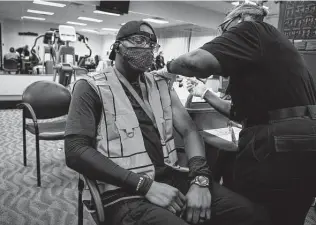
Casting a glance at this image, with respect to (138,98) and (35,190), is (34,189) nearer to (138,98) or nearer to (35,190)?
(35,190)

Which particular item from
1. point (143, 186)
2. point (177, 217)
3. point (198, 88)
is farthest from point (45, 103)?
point (177, 217)

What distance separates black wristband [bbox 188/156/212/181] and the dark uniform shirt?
1.17 ft

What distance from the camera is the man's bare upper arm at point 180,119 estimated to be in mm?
A: 1416

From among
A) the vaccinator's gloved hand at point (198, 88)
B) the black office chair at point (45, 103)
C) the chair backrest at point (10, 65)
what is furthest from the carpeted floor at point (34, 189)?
the chair backrest at point (10, 65)

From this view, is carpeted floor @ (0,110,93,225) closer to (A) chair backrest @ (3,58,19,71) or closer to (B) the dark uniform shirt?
(B) the dark uniform shirt

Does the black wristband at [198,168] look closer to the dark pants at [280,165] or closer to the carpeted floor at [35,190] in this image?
the dark pants at [280,165]

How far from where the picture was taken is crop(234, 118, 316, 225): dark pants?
1.05m

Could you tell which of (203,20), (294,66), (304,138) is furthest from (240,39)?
(203,20)

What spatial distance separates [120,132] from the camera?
1183mm

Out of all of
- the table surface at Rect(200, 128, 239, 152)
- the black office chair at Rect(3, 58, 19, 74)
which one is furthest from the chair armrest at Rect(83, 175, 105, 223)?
the black office chair at Rect(3, 58, 19, 74)

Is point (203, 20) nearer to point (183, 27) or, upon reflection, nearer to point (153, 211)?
point (183, 27)

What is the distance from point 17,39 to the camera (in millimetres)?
11625

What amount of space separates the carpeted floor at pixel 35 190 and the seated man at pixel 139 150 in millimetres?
989

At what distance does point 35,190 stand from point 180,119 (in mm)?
1628
